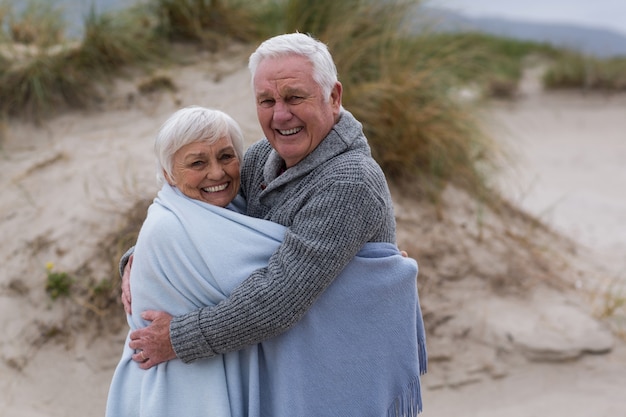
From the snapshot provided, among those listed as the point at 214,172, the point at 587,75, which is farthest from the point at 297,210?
the point at 587,75

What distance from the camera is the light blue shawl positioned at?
2.23 m

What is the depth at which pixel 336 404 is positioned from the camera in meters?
2.32

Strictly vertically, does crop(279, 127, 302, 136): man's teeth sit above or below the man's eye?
below

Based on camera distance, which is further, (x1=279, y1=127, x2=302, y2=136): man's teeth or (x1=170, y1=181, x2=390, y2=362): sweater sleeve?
(x1=279, y1=127, x2=302, y2=136): man's teeth

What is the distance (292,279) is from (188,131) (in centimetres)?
58

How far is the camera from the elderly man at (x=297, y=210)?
213 cm

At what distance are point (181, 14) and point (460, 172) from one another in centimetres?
258

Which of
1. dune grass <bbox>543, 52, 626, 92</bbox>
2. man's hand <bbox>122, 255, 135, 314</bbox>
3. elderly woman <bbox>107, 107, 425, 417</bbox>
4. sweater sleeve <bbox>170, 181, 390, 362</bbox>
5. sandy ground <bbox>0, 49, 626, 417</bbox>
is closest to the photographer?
sweater sleeve <bbox>170, 181, 390, 362</bbox>

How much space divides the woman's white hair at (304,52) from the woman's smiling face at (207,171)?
0.32 m

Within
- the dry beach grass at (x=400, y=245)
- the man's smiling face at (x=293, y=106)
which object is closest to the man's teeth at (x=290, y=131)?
the man's smiling face at (x=293, y=106)

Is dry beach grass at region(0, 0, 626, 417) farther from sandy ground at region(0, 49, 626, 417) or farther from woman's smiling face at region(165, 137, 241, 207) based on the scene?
woman's smiling face at region(165, 137, 241, 207)

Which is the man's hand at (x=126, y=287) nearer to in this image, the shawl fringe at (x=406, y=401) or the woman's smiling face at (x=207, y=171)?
the woman's smiling face at (x=207, y=171)

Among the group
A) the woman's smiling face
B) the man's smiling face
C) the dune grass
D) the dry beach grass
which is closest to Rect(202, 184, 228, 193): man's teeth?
the woman's smiling face

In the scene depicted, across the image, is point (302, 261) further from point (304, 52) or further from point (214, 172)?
point (304, 52)
